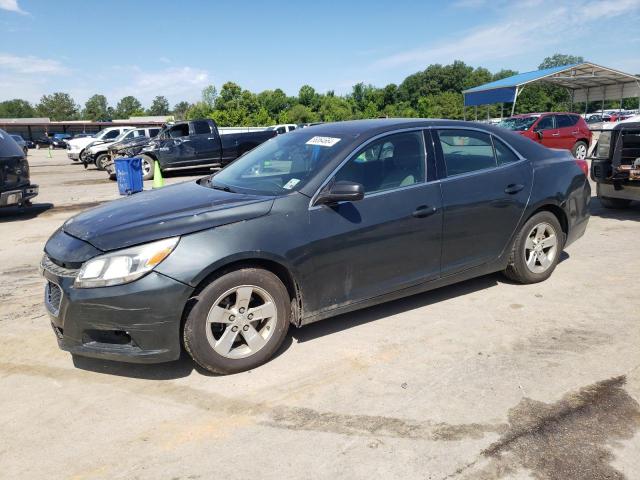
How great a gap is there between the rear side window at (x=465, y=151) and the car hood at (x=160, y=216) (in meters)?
1.71

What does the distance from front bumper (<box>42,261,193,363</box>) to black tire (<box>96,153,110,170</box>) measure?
19582 mm

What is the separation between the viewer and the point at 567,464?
250 cm

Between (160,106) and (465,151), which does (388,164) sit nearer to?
(465,151)

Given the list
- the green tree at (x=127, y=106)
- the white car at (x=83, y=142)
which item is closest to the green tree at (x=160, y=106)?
the green tree at (x=127, y=106)

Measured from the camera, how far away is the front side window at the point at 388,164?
394 cm

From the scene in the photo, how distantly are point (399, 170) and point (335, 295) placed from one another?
1175 millimetres

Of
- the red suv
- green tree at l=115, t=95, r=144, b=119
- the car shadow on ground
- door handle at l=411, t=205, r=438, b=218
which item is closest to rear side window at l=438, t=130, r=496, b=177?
door handle at l=411, t=205, r=438, b=218

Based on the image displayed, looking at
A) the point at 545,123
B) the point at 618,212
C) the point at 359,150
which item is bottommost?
the point at 618,212

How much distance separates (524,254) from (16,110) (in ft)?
530

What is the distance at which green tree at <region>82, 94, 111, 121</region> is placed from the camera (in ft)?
448

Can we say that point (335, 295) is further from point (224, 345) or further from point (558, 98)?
point (558, 98)

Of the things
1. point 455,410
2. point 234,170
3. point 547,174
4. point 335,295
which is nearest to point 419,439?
point 455,410

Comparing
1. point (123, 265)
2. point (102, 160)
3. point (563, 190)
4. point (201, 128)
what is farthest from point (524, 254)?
point (102, 160)

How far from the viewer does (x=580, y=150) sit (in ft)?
58.5
